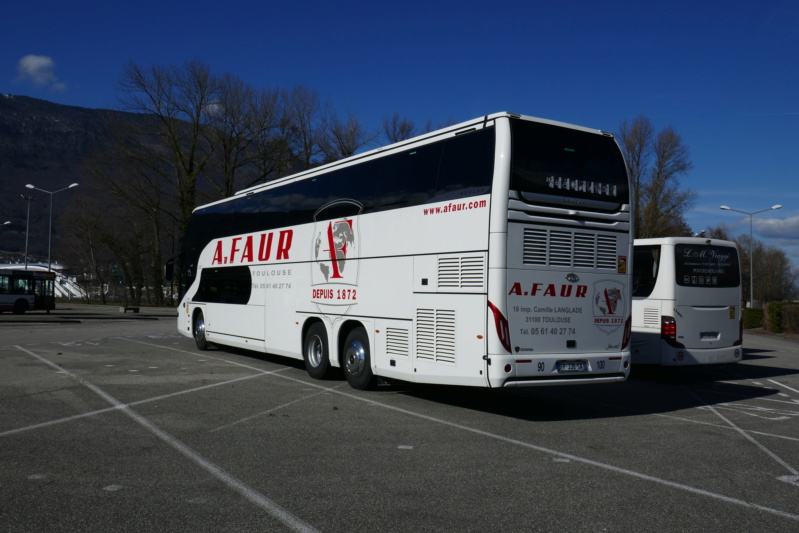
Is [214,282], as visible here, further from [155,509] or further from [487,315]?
[155,509]

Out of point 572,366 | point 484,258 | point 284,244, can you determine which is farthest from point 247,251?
point 572,366

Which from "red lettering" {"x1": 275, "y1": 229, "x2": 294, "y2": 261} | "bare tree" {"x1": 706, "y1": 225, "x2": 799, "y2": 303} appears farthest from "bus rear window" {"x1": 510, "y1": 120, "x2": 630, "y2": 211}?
"bare tree" {"x1": 706, "y1": 225, "x2": 799, "y2": 303}

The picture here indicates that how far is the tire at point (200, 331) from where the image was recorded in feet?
61.1

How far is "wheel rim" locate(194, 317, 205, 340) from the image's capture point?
18.6 metres

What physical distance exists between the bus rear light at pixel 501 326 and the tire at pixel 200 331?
37.1 ft

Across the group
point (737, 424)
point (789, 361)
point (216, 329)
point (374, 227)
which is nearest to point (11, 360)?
point (216, 329)

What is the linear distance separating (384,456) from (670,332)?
809 cm

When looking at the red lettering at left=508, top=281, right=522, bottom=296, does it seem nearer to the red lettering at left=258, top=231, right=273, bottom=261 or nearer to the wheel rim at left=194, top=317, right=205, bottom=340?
the red lettering at left=258, top=231, right=273, bottom=261

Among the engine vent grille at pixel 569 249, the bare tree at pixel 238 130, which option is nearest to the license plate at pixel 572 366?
the engine vent grille at pixel 569 249

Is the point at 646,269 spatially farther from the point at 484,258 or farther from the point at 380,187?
the point at 484,258

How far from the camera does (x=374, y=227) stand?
11.2 meters

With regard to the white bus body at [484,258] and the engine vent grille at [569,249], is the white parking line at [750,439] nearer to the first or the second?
the white bus body at [484,258]

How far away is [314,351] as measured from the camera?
13117 mm

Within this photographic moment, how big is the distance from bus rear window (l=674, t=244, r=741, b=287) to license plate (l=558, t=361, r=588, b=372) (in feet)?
15.7
